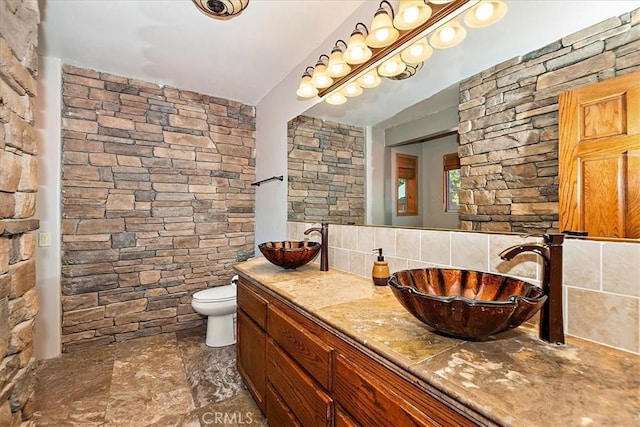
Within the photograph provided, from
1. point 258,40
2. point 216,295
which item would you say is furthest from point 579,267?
point 216,295

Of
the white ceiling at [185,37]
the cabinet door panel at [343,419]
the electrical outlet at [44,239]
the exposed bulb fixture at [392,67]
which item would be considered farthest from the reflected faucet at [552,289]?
the electrical outlet at [44,239]

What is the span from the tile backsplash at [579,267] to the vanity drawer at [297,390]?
2.31 ft

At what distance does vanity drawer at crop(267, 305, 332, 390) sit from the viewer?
1.03m

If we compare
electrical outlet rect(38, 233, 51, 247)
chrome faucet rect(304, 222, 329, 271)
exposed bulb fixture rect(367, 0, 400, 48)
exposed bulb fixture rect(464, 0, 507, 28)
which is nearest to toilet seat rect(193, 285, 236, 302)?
chrome faucet rect(304, 222, 329, 271)

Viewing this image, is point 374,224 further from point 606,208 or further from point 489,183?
point 606,208

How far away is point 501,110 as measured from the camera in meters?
1.13

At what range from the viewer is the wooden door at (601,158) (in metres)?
0.84

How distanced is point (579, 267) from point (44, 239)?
3.32 meters

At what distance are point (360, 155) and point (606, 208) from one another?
49.2 inches

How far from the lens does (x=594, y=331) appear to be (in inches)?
34.1

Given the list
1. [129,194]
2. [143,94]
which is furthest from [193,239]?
[143,94]

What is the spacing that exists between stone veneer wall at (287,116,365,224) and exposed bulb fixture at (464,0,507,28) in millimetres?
806

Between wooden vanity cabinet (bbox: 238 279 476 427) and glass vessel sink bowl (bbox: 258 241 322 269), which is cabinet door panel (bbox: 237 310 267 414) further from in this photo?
glass vessel sink bowl (bbox: 258 241 322 269)

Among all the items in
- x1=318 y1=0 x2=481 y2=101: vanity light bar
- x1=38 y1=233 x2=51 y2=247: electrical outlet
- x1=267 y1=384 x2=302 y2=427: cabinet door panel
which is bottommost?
x1=267 y1=384 x2=302 y2=427: cabinet door panel
